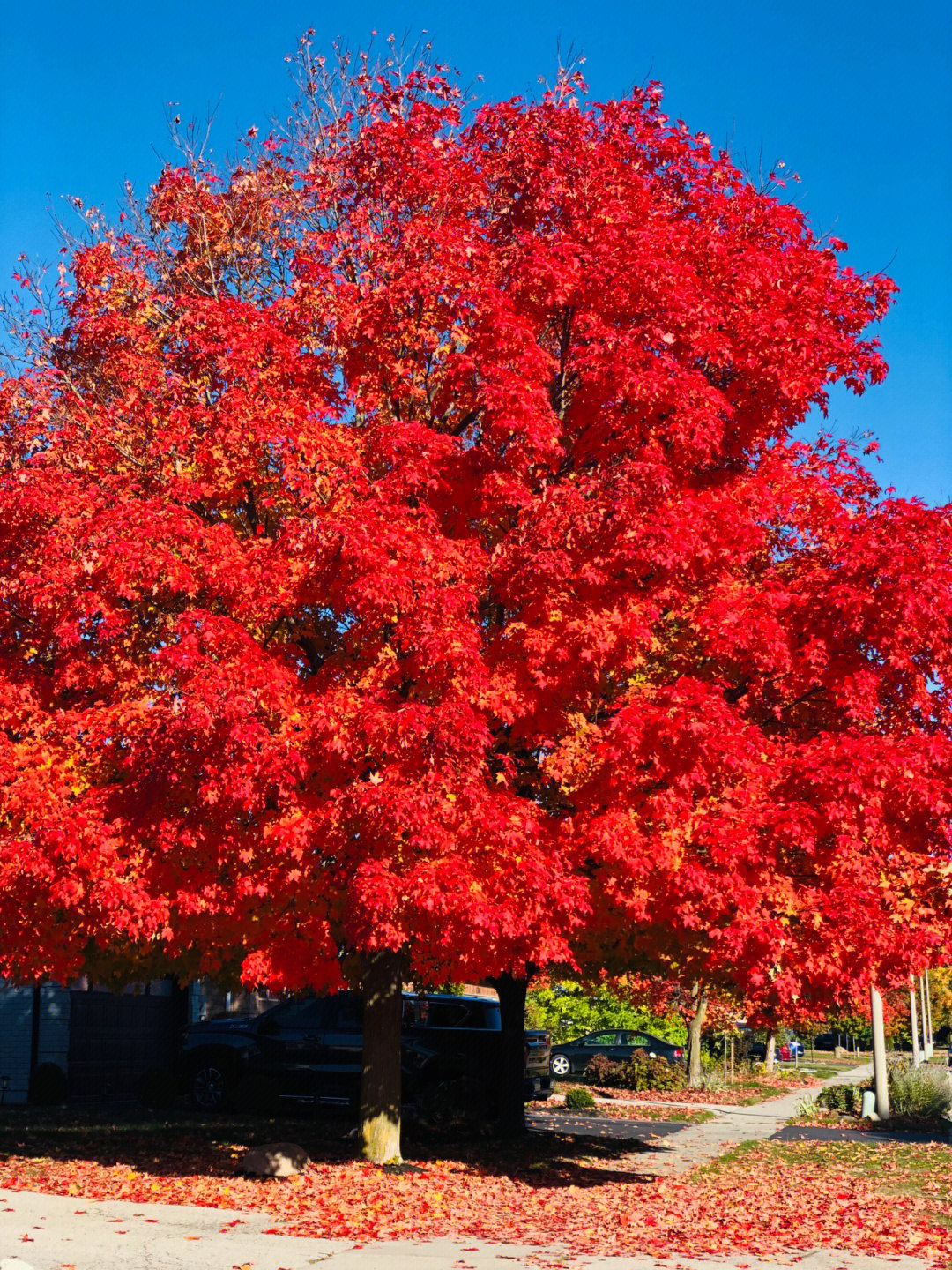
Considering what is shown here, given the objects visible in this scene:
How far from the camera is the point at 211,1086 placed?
58.5ft

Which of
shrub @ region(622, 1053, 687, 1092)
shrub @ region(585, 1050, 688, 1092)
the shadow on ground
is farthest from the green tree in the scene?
the shadow on ground

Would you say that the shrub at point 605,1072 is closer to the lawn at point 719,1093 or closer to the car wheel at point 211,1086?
the lawn at point 719,1093

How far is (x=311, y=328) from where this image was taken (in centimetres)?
1238

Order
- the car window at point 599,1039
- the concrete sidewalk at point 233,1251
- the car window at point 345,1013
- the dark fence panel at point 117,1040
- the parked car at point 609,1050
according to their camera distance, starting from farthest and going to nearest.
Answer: the car window at point 599,1039 < the parked car at point 609,1050 < the dark fence panel at point 117,1040 < the car window at point 345,1013 < the concrete sidewalk at point 233,1251

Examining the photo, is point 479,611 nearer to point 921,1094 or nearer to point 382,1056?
point 382,1056

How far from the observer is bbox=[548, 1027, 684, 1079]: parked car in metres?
29.8

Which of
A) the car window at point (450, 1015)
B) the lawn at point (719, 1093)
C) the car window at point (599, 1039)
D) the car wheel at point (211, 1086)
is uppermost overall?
the car window at point (450, 1015)

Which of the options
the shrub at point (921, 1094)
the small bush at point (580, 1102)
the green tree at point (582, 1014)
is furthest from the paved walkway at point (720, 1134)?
the green tree at point (582, 1014)

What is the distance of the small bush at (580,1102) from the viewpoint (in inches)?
912

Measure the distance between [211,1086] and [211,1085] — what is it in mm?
13

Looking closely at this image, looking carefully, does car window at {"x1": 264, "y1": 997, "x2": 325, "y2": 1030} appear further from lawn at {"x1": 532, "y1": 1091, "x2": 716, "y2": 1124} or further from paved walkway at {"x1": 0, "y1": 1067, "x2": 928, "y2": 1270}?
paved walkway at {"x1": 0, "y1": 1067, "x2": 928, "y2": 1270}

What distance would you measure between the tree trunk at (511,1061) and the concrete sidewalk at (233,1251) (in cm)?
734

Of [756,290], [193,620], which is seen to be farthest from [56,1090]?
[756,290]

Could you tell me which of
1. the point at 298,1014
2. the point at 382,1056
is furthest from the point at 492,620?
the point at 298,1014
